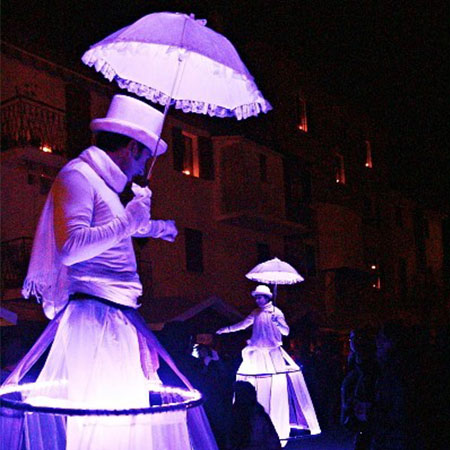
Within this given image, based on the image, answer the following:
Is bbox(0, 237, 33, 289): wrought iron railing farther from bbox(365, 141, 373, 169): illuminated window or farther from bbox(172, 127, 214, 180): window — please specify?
bbox(365, 141, 373, 169): illuminated window

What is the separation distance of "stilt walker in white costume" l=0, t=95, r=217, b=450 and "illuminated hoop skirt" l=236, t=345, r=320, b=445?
33.9 feet

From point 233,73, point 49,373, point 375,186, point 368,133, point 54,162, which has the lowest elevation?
point 49,373

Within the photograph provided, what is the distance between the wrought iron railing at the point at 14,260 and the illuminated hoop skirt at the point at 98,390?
16.4 m

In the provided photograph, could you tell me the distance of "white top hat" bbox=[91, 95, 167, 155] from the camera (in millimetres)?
4086

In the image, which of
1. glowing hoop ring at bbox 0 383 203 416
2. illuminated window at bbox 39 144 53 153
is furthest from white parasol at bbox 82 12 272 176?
illuminated window at bbox 39 144 53 153

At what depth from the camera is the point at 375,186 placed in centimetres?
4669

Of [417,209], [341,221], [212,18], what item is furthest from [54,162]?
[417,209]

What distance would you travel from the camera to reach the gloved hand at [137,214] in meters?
3.85

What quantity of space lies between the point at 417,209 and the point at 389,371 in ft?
154

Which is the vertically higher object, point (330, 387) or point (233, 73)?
point (233, 73)

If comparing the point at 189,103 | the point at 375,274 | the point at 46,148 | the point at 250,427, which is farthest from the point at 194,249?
the point at 189,103

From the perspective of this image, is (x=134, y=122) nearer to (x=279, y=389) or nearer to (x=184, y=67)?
(x=184, y=67)

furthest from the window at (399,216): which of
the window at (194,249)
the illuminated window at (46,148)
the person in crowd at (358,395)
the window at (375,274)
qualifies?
the person in crowd at (358,395)

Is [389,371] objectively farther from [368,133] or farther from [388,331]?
[368,133]
